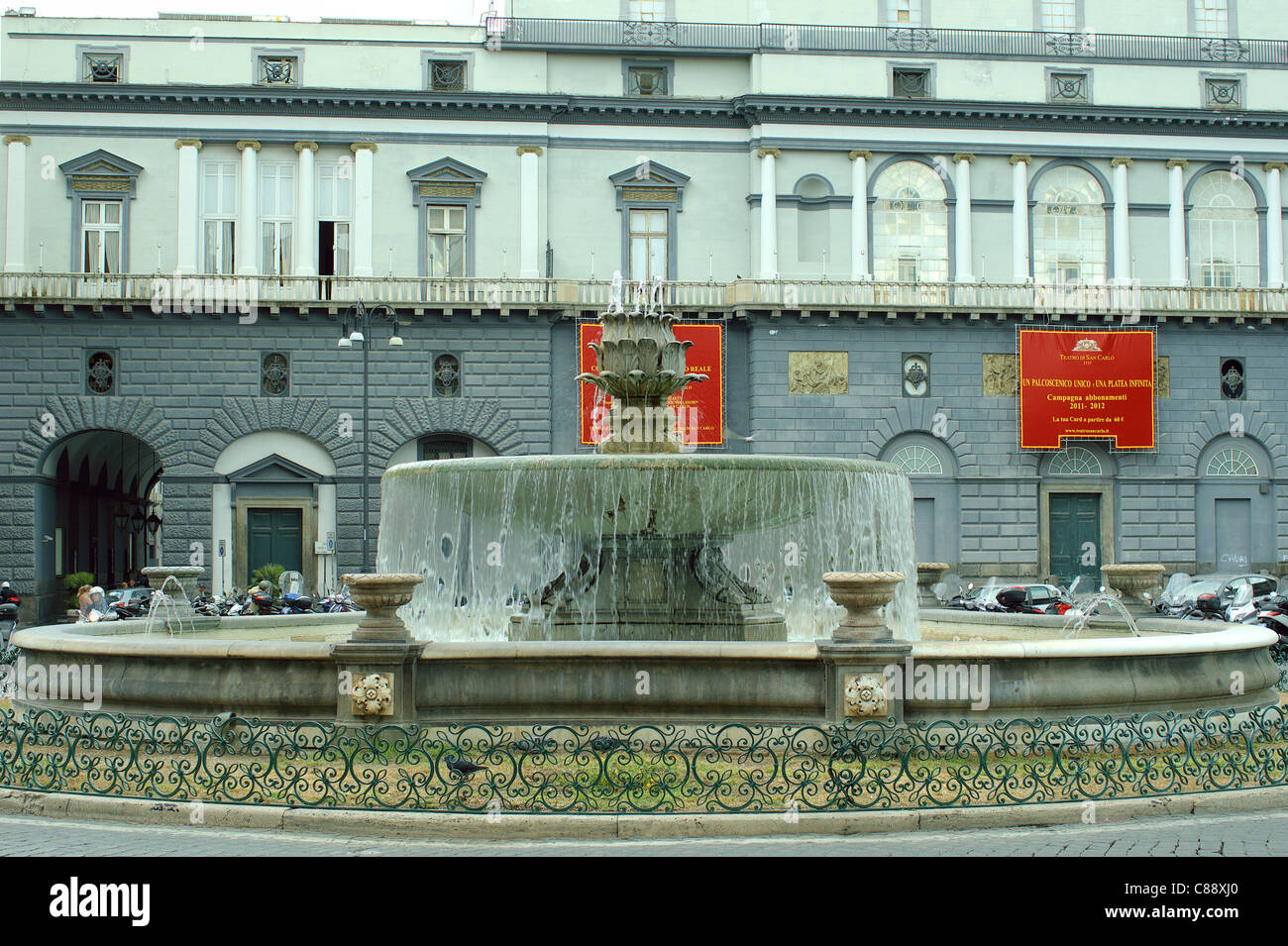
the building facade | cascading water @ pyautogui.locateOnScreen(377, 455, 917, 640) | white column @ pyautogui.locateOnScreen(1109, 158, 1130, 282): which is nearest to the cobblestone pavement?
cascading water @ pyautogui.locateOnScreen(377, 455, 917, 640)

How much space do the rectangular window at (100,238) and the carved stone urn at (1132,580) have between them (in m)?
31.3

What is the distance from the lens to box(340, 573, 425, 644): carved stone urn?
10844 mm

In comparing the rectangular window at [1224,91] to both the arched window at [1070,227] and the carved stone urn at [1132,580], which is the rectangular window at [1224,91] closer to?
the arched window at [1070,227]

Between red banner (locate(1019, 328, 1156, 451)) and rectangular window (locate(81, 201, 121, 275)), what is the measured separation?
26.6m

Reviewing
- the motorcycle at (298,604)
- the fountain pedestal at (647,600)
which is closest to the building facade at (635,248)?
the motorcycle at (298,604)

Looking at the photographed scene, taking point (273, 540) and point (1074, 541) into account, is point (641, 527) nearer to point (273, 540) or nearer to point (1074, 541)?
point (273, 540)

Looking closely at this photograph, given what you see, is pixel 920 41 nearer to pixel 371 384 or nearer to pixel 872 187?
pixel 872 187

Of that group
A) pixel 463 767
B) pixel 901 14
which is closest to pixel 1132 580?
pixel 463 767

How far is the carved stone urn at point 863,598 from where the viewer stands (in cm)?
1066

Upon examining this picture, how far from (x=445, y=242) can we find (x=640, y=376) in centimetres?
2629

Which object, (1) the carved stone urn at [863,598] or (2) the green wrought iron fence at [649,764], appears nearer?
(2) the green wrought iron fence at [649,764]

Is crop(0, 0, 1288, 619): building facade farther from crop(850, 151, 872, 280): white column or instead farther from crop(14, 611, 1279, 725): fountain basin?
crop(14, 611, 1279, 725): fountain basin

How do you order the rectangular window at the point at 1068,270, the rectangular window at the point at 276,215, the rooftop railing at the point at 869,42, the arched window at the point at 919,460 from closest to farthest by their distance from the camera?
1. the rectangular window at the point at 276,215
2. the arched window at the point at 919,460
3. the rooftop railing at the point at 869,42
4. the rectangular window at the point at 1068,270

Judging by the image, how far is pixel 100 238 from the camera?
38.8m
